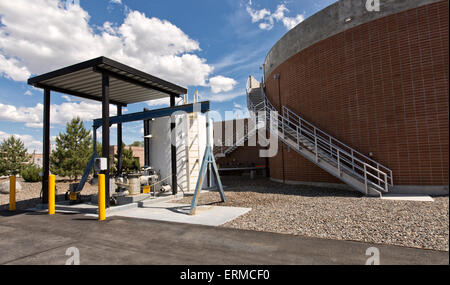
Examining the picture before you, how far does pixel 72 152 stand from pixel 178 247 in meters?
19.5

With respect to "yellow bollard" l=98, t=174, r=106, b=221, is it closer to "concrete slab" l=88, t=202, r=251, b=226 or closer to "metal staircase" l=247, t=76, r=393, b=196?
"concrete slab" l=88, t=202, r=251, b=226

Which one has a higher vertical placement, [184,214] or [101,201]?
[101,201]

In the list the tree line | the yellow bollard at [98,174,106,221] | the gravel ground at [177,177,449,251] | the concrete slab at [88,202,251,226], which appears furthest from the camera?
the tree line

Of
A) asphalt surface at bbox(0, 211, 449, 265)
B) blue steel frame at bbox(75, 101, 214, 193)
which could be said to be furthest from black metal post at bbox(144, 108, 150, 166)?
asphalt surface at bbox(0, 211, 449, 265)

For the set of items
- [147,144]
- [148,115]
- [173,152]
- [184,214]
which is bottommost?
[184,214]

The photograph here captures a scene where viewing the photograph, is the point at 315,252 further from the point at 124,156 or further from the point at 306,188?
the point at 124,156

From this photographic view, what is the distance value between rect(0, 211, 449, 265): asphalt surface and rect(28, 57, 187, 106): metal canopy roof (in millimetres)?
6116

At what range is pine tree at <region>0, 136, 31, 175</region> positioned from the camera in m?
25.7

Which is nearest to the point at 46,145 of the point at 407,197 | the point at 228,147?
the point at 407,197

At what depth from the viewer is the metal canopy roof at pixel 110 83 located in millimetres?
10297

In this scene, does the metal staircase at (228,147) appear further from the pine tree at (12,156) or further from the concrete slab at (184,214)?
the pine tree at (12,156)

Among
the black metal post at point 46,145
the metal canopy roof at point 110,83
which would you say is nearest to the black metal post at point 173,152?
the metal canopy roof at point 110,83

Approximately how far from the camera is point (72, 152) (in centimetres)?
2117

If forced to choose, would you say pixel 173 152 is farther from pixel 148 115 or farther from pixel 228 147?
pixel 228 147
